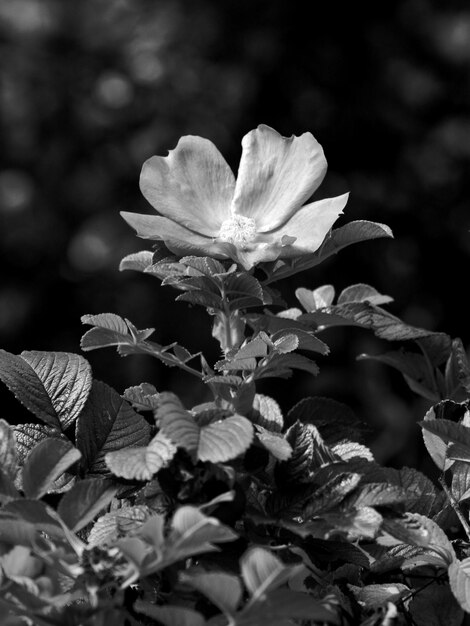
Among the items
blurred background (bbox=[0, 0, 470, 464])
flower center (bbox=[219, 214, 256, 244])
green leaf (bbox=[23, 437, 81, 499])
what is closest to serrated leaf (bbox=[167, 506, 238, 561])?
green leaf (bbox=[23, 437, 81, 499])

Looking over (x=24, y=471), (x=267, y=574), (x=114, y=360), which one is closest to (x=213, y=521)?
(x=267, y=574)

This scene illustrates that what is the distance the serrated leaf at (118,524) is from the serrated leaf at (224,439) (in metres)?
0.06

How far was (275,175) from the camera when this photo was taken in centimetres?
84

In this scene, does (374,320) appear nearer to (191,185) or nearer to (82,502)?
(191,185)

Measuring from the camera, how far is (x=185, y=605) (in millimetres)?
611

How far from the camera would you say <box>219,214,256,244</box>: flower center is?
80cm

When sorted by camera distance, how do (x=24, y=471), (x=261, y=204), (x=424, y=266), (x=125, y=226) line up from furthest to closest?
(x=424, y=266)
(x=125, y=226)
(x=261, y=204)
(x=24, y=471)

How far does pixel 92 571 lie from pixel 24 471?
8 centimetres

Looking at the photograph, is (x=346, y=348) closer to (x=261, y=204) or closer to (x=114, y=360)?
(x=114, y=360)

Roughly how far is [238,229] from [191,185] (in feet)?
0.17

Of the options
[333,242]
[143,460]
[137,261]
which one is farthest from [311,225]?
[143,460]

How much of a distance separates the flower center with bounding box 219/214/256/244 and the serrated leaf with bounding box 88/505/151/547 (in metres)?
0.23

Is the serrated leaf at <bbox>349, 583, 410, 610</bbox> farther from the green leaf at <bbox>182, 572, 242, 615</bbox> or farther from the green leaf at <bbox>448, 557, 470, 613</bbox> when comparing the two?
the green leaf at <bbox>182, 572, 242, 615</bbox>

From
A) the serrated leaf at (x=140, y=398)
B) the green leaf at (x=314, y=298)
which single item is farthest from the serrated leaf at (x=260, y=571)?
the green leaf at (x=314, y=298)
